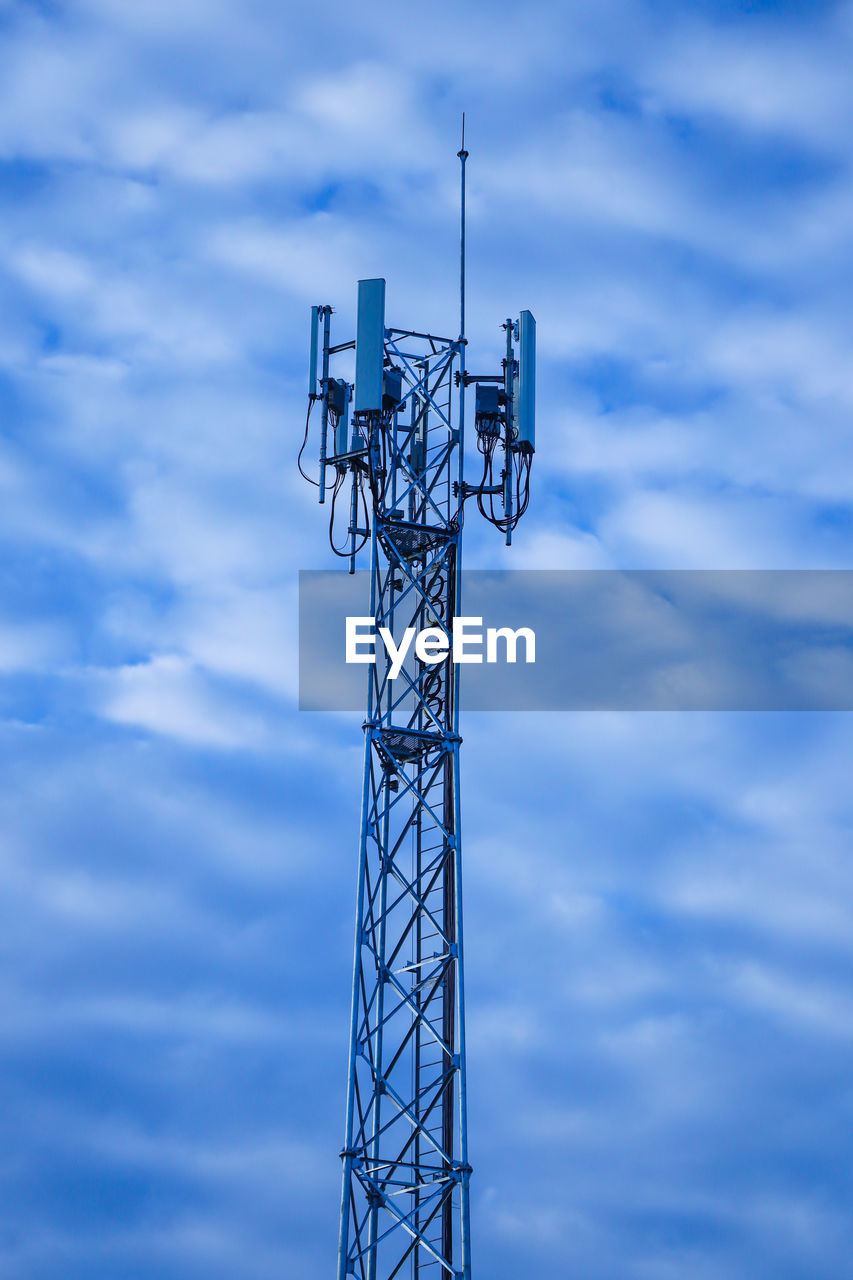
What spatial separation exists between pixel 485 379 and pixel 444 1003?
14.8 m

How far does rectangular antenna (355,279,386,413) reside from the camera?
4772 centimetres

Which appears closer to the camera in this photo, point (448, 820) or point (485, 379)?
point (448, 820)

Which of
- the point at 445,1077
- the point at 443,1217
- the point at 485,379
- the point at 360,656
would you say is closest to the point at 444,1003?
the point at 445,1077

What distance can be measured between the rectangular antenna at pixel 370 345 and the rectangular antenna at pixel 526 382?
359 cm

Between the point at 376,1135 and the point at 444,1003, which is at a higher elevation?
the point at 444,1003

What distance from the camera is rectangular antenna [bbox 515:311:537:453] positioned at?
4972 centimetres

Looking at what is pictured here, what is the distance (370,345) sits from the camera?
4809 cm

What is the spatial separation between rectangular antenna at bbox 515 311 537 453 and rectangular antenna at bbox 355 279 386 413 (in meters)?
3.59

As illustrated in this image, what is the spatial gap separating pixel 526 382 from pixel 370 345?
4206mm

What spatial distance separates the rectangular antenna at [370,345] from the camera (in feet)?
157

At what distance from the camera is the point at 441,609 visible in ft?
160

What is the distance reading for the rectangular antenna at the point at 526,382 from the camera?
49.7 m

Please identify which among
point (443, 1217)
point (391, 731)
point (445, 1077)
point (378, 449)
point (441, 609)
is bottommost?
point (443, 1217)

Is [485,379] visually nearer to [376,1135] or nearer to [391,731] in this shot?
[391,731]
